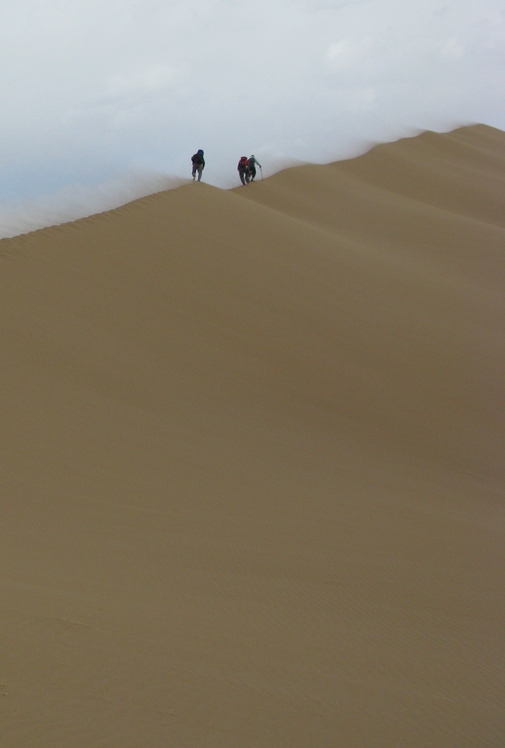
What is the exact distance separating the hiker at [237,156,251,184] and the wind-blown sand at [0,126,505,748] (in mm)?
3867

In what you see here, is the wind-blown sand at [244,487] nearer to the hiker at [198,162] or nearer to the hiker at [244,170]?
the hiker at [198,162]

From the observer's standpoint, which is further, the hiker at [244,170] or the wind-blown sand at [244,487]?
the hiker at [244,170]

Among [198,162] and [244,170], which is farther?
[244,170]

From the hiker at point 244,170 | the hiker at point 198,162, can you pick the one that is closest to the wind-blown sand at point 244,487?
the hiker at point 198,162

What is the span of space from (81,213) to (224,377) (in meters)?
4.92

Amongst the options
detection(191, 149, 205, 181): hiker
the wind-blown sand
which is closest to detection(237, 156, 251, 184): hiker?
detection(191, 149, 205, 181): hiker

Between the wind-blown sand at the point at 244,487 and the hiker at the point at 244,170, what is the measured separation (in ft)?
12.7

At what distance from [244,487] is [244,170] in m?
12.5

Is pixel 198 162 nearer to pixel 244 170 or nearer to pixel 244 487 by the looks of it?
pixel 244 170

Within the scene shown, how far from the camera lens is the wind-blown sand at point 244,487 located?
319cm

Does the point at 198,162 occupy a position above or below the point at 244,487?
above

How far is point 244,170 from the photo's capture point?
56.3 feet

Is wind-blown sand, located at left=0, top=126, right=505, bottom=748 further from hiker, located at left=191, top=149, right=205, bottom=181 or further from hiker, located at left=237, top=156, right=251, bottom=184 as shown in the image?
hiker, located at left=237, top=156, right=251, bottom=184

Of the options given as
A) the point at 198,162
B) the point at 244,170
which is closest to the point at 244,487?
the point at 198,162
